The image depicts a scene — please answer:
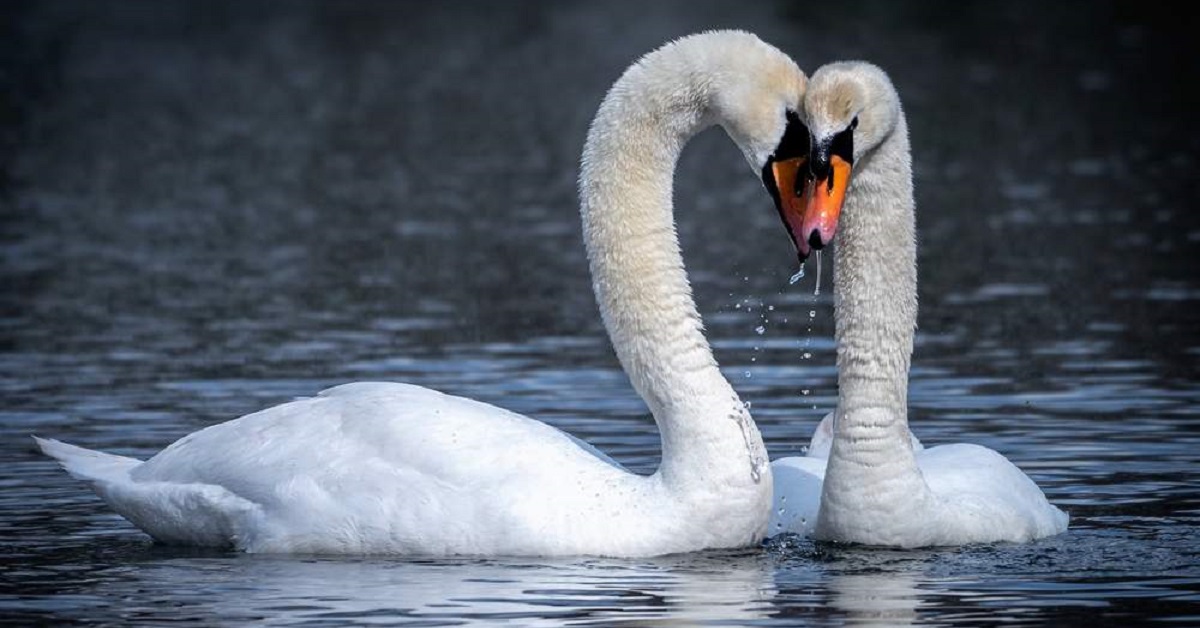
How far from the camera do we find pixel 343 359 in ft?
63.7

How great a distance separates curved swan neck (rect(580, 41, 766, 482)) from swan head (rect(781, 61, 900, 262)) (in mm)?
635

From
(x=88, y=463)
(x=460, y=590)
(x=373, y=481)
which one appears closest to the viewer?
(x=460, y=590)

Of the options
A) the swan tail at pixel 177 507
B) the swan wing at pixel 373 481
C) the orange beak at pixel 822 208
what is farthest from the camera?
the swan tail at pixel 177 507

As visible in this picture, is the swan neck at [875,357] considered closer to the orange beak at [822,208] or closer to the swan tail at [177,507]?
the orange beak at [822,208]

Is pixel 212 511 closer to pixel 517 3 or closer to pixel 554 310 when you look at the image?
pixel 554 310

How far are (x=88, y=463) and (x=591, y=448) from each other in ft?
8.86

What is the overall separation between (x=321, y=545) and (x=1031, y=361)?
792 centimetres

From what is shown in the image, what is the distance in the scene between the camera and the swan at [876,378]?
11898 millimetres

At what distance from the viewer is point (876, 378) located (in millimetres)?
12609

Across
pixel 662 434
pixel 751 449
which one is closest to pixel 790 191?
pixel 751 449

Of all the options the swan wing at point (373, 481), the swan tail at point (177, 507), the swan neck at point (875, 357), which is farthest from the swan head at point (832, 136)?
the swan tail at point (177, 507)

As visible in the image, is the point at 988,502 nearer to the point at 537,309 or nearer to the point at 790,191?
the point at 790,191

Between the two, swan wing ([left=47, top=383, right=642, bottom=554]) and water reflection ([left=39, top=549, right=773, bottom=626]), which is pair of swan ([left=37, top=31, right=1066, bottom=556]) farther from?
water reflection ([left=39, top=549, right=773, bottom=626])

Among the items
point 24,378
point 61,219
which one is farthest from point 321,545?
point 61,219
